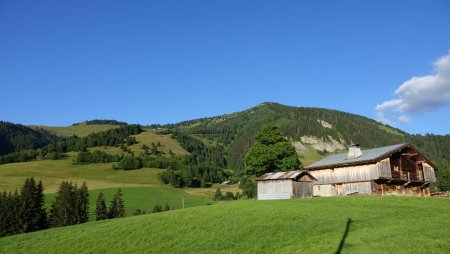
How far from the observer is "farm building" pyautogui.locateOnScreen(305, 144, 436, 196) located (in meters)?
59.1

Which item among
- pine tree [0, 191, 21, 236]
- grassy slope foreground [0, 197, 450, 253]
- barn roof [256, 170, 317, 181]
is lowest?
pine tree [0, 191, 21, 236]

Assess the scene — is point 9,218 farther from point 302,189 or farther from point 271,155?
point 302,189

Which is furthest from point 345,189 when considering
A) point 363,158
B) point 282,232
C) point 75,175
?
point 75,175

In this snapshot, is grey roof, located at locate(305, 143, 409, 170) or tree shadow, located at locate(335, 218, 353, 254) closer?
tree shadow, located at locate(335, 218, 353, 254)

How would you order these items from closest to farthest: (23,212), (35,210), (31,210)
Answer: (23,212), (31,210), (35,210)

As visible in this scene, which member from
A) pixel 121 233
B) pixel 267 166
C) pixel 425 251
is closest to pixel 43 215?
pixel 267 166

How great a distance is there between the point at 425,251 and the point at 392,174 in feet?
139

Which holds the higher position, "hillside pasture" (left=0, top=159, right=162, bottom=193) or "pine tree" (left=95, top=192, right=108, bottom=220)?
"hillside pasture" (left=0, top=159, right=162, bottom=193)

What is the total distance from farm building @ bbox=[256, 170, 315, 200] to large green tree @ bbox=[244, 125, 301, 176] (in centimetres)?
734

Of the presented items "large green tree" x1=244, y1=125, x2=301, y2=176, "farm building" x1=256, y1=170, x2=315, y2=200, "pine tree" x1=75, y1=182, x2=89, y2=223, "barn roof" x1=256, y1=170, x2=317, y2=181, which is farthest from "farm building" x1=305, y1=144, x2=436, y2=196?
"pine tree" x1=75, y1=182, x2=89, y2=223

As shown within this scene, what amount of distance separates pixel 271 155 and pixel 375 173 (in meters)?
19.2

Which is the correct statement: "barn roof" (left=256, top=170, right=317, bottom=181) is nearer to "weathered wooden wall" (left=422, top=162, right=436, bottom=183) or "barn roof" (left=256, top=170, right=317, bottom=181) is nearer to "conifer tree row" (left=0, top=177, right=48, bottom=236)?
"weathered wooden wall" (left=422, top=162, right=436, bottom=183)

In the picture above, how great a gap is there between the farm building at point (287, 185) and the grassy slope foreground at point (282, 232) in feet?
47.4

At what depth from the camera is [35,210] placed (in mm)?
75750
